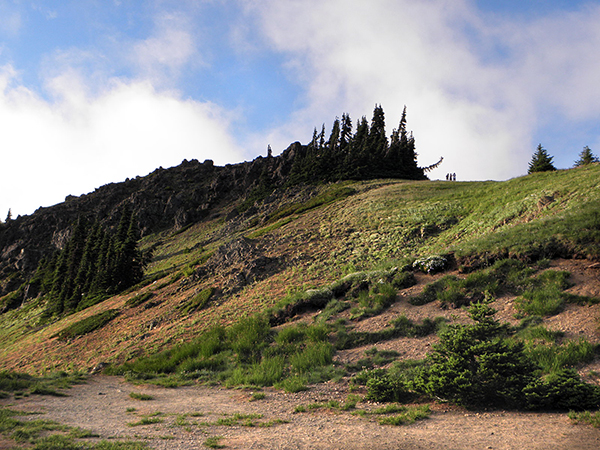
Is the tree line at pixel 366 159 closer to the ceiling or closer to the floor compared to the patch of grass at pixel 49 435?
closer to the ceiling

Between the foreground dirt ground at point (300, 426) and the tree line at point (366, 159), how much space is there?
64613mm

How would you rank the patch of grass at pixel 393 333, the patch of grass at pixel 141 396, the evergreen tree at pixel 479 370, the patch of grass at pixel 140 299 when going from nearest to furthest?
the evergreen tree at pixel 479 370 < the patch of grass at pixel 141 396 < the patch of grass at pixel 393 333 < the patch of grass at pixel 140 299

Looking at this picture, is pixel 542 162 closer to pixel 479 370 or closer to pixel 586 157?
pixel 586 157

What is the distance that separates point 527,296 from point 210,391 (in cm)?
1282

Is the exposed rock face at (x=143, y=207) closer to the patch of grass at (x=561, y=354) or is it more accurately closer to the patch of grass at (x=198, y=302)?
the patch of grass at (x=198, y=302)

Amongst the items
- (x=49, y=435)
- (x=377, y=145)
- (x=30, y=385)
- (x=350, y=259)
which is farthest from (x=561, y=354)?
(x=377, y=145)

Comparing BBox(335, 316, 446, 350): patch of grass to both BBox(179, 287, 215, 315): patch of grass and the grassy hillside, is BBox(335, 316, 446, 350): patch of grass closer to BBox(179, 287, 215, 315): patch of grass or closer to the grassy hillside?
the grassy hillside

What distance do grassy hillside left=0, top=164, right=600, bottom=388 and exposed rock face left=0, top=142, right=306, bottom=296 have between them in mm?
70669

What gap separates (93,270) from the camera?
59000 mm

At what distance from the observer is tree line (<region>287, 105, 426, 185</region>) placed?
74.4 meters

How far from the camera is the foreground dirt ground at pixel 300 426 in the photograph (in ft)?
20.9

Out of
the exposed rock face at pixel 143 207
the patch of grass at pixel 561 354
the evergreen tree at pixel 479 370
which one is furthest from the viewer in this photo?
the exposed rock face at pixel 143 207

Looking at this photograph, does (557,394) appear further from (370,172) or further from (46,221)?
(46,221)

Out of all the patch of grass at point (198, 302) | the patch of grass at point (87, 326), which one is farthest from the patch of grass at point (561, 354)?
the patch of grass at point (87, 326)
